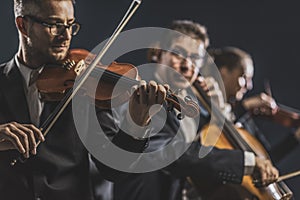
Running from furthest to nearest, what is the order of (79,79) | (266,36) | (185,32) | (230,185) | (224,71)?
(266,36), (224,71), (185,32), (230,185), (79,79)

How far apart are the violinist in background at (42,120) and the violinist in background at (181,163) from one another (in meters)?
0.30

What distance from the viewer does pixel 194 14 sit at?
2.99m

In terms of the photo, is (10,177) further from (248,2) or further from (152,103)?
(248,2)

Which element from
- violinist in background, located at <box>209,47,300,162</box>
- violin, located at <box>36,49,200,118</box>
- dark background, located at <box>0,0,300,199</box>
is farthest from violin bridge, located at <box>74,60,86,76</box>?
dark background, located at <box>0,0,300,199</box>

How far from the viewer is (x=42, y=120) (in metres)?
1.52

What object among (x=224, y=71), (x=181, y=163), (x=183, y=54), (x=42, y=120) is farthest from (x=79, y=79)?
(x=224, y=71)

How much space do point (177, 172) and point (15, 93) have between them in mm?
520

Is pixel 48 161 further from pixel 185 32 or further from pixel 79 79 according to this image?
pixel 185 32

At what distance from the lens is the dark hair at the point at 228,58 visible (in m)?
2.50

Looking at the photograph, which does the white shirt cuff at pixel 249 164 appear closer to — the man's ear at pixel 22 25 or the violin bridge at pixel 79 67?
the violin bridge at pixel 79 67

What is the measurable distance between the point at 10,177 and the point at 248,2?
1824mm

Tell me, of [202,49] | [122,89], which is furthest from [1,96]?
[202,49]

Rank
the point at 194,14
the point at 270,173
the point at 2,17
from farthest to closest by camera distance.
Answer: the point at 194,14, the point at 2,17, the point at 270,173

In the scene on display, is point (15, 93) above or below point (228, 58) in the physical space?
above
